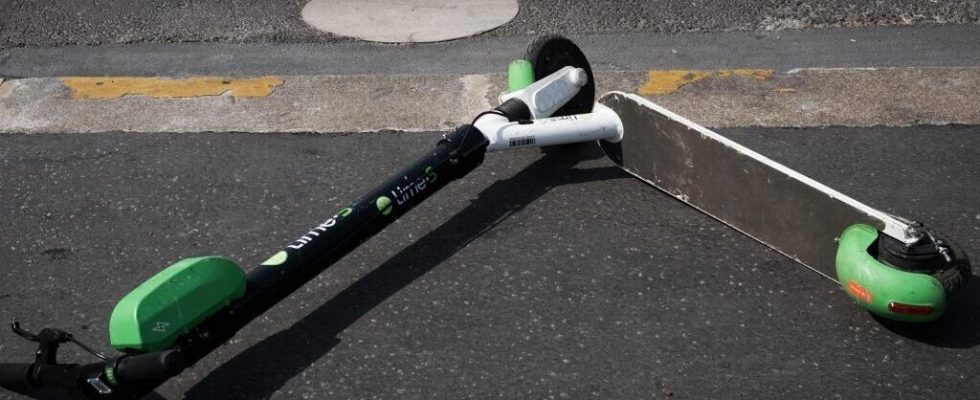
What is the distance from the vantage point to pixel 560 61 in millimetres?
4863

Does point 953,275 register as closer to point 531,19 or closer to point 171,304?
point 171,304

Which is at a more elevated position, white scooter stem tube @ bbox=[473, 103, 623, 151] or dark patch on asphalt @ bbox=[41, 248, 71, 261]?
white scooter stem tube @ bbox=[473, 103, 623, 151]

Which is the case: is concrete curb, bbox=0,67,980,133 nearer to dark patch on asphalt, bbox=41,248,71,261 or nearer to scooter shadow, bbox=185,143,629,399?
scooter shadow, bbox=185,143,629,399

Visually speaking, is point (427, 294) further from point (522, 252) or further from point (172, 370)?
point (172, 370)

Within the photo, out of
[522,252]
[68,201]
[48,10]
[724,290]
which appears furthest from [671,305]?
[48,10]

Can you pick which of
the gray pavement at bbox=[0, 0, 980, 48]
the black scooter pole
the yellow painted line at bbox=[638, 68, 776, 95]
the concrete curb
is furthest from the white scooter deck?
the gray pavement at bbox=[0, 0, 980, 48]

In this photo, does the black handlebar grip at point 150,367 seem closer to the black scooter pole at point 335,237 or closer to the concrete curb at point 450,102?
the black scooter pole at point 335,237

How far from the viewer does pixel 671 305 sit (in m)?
3.86

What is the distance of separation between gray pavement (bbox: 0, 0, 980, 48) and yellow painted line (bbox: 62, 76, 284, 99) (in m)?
0.54

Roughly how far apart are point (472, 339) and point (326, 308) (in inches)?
22.6

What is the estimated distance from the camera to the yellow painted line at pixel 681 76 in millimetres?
5543

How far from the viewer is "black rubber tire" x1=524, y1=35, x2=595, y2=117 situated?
4773mm

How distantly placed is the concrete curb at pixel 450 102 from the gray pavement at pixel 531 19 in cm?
64

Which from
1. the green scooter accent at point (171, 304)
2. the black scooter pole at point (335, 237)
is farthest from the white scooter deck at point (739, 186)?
the green scooter accent at point (171, 304)
